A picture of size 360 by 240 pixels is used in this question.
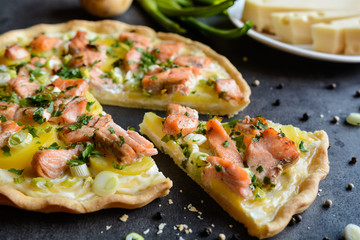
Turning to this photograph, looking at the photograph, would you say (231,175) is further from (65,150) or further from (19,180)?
(19,180)

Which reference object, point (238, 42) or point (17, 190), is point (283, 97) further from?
point (17, 190)

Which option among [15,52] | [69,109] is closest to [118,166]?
[69,109]

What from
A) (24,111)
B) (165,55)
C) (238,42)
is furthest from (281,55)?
(24,111)

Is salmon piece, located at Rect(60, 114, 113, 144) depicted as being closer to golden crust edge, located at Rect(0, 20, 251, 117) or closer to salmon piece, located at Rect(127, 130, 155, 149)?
salmon piece, located at Rect(127, 130, 155, 149)

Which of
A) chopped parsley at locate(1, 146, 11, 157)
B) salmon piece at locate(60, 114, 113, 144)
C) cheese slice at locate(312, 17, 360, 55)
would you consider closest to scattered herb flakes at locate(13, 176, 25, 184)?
chopped parsley at locate(1, 146, 11, 157)

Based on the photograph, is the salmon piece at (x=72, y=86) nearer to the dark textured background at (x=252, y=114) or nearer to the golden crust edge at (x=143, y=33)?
the golden crust edge at (x=143, y=33)

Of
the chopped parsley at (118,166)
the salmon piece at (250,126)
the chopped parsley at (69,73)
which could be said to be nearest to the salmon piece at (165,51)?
the chopped parsley at (69,73)
